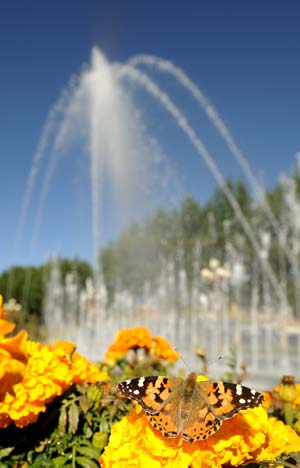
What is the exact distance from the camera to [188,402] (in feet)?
4.09

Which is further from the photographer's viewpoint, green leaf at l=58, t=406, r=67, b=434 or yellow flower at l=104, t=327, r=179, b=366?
yellow flower at l=104, t=327, r=179, b=366

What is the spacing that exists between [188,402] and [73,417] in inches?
16.2

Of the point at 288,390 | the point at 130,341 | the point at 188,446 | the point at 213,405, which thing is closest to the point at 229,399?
the point at 213,405

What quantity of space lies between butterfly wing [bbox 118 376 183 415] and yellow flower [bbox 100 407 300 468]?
0.04 meters

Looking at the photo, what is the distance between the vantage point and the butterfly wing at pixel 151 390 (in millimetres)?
1234

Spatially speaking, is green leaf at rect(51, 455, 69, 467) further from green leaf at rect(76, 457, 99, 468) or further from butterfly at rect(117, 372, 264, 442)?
butterfly at rect(117, 372, 264, 442)

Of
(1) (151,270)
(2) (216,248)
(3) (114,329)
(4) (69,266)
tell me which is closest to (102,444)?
(3) (114,329)

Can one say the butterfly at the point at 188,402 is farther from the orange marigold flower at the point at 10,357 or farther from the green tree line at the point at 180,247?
the green tree line at the point at 180,247

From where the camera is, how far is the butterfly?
114cm

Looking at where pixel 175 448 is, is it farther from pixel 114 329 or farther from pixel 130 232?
pixel 130 232

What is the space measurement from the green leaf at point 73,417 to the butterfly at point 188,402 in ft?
0.91

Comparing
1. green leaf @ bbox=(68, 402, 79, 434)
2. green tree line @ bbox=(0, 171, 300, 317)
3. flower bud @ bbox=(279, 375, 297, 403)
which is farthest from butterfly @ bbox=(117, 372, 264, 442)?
green tree line @ bbox=(0, 171, 300, 317)

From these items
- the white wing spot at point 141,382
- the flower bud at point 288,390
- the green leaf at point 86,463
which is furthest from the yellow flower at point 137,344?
the white wing spot at point 141,382

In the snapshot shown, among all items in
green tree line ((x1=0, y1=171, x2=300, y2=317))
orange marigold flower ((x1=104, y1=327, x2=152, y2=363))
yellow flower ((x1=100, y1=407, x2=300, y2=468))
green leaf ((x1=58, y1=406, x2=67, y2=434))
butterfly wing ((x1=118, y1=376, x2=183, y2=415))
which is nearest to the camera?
yellow flower ((x1=100, y1=407, x2=300, y2=468))
